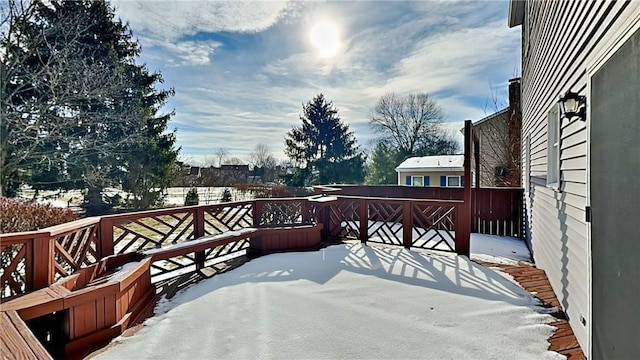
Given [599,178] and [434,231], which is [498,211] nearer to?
[434,231]

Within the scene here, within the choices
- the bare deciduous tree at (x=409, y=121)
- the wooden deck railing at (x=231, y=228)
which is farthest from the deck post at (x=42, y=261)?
the bare deciduous tree at (x=409, y=121)

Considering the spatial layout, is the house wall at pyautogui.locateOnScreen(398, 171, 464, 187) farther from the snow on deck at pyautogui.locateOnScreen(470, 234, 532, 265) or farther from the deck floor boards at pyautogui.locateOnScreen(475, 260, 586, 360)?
the deck floor boards at pyautogui.locateOnScreen(475, 260, 586, 360)

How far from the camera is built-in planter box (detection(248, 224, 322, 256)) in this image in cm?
576

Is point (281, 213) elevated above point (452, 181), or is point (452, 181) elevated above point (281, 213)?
point (452, 181)

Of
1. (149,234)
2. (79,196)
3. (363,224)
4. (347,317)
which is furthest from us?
(79,196)

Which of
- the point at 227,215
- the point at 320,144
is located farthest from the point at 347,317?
the point at 320,144

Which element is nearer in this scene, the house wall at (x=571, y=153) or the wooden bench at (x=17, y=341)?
the wooden bench at (x=17, y=341)

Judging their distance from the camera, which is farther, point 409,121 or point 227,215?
point 409,121

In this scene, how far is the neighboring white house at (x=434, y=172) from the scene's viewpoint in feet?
55.1

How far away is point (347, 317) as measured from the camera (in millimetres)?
3178

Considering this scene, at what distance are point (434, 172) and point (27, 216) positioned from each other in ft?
52.9

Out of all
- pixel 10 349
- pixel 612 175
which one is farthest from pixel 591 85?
pixel 10 349

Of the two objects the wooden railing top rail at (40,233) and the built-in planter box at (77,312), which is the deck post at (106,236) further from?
the built-in planter box at (77,312)

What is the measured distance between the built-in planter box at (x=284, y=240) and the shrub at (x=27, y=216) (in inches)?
126
